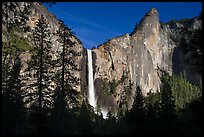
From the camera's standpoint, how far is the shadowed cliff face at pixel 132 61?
13650 centimetres

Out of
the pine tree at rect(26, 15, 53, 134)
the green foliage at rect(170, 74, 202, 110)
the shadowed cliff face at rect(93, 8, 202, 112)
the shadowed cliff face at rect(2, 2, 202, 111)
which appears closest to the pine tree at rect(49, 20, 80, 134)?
the pine tree at rect(26, 15, 53, 134)

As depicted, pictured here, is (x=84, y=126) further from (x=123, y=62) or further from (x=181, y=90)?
(x=181, y=90)

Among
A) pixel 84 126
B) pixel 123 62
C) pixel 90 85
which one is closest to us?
pixel 84 126

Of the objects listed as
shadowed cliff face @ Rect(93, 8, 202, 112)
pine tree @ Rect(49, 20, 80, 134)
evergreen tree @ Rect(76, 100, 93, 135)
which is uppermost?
shadowed cliff face @ Rect(93, 8, 202, 112)

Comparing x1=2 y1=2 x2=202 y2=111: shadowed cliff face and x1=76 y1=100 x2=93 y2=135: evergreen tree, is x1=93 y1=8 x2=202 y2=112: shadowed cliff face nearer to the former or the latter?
x1=2 y1=2 x2=202 y2=111: shadowed cliff face

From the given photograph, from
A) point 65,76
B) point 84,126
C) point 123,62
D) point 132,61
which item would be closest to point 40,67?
point 65,76

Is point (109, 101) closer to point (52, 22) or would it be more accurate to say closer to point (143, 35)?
point (52, 22)

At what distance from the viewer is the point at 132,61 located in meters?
162

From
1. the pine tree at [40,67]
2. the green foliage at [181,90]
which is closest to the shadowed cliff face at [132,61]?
the green foliage at [181,90]

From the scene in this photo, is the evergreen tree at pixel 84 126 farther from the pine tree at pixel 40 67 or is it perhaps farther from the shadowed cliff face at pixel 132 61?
the shadowed cliff face at pixel 132 61

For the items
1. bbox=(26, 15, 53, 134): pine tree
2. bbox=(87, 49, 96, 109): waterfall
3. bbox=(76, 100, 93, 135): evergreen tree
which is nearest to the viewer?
bbox=(76, 100, 93, 135): evergreen tree

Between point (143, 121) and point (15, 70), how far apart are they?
44.7ft

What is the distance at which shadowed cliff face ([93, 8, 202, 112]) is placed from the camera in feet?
448

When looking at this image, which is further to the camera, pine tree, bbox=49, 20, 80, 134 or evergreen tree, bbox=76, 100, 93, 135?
pine tree, bbox=49, 20, 80, 134
